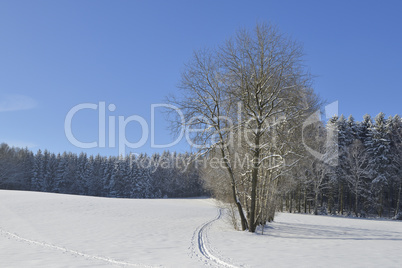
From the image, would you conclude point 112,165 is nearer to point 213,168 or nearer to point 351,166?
point 351,166

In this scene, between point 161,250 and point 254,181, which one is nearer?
point 161,250

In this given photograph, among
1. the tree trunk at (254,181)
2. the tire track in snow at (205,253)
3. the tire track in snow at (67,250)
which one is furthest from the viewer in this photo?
the tree trunk at (254,181)

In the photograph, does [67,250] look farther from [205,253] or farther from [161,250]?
[205,253]

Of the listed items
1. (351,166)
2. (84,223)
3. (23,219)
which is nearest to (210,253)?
(84,223)

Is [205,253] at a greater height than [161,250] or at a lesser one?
greater

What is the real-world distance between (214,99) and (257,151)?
3.72 m

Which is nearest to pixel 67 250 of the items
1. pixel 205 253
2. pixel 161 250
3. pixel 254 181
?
pixel 161 250

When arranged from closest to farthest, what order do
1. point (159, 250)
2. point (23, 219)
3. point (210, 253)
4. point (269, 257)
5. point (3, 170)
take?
1. point (269, 257)
2. point (210, 253)
3. point (159, 250)
4. point (23, 219)
5. point (3, 170)

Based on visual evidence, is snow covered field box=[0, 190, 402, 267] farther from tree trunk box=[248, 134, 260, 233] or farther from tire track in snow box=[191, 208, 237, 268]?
tree trunk box=[248, 134, 260, 233]

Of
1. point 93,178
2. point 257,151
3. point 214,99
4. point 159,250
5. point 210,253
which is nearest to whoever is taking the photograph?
point 210,253

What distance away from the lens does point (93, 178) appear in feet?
259

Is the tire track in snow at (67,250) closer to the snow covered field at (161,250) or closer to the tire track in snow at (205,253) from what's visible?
the snow covered field at (161,250)

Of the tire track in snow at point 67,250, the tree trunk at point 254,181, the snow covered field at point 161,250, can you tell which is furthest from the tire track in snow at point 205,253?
the tree trunk at point 254,181

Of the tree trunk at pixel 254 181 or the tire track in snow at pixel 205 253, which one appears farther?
the tree trunk at pixel 254 181
